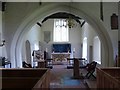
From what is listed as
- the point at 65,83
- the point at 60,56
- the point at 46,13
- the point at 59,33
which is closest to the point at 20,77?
the point at 65,83

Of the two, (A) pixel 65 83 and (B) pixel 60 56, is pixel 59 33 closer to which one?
(B) pixel 60 56

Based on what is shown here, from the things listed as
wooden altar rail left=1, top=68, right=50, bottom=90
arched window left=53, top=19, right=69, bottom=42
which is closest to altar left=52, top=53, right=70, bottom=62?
arched window left=53, top=19, right=69, bottom=42

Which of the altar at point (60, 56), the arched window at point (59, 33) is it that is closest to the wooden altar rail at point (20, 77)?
the altar at point (60, 56)

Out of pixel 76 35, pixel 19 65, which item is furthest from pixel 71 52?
pixel 19 65

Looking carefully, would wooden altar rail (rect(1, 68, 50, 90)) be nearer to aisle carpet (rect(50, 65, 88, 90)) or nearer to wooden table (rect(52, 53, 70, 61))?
aisle carpet (rect(50, 65, 88, 90))

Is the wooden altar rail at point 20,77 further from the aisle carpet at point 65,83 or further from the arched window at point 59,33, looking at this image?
the arched window at point 59,33

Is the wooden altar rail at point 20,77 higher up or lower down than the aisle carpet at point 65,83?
higher up

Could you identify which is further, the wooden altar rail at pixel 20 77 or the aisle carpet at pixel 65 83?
the aisle carpet at pixel 65 83

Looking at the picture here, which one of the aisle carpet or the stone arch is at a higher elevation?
the stone arch

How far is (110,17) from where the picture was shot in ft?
31.4

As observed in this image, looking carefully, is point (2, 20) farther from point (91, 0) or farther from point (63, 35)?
point (63, 35)

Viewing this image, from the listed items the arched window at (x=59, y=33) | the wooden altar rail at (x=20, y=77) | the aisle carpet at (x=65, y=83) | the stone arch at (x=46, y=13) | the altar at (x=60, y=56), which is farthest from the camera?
the arched window at (x=59, y=33)

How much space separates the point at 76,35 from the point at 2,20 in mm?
12483

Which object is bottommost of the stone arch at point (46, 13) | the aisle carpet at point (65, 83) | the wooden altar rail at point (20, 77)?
the aisle carpet at point (65, 83)
